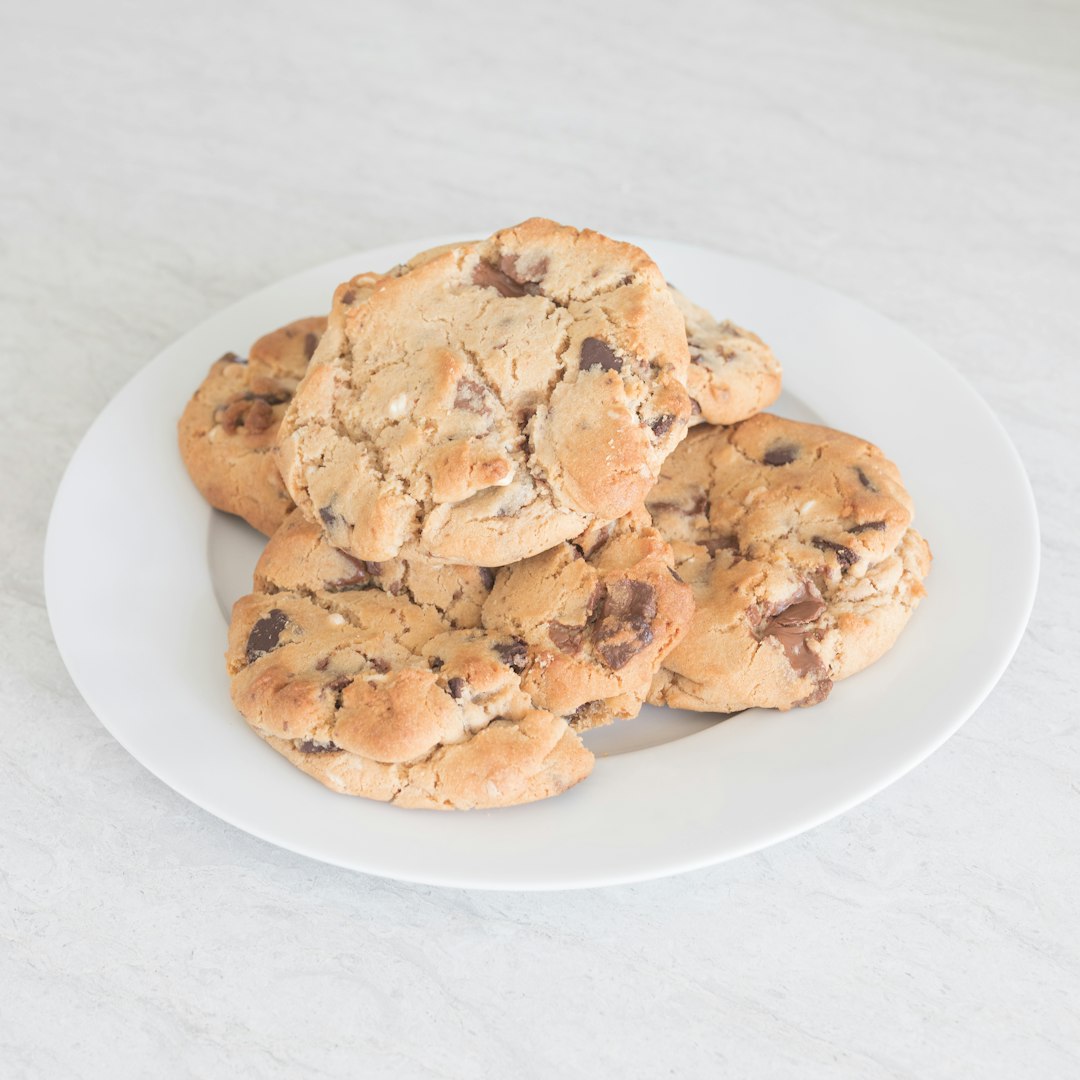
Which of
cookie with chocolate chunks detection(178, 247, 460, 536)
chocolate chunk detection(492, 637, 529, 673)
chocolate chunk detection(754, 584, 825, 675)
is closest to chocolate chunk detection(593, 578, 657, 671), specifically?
chocolate chunk detection(492, 637, 529, 673)

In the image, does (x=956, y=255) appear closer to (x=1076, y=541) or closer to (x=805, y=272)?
(x=805, y=272)

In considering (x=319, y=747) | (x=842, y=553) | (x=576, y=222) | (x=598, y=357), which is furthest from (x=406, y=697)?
(x=576, y=222)

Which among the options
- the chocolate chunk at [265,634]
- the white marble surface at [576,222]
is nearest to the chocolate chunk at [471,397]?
the chocolate chunk at [265,634]

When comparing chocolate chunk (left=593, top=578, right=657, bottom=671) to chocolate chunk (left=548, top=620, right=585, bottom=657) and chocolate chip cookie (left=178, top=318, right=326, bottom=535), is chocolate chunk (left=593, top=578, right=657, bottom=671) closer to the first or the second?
chocolate chunk (left=548, top=620, right=585, bottom=657)

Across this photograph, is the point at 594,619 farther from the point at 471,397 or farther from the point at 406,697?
the point at 471,397

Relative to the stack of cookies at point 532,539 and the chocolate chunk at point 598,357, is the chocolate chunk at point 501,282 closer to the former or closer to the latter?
the stack of cookies at point 532,539
